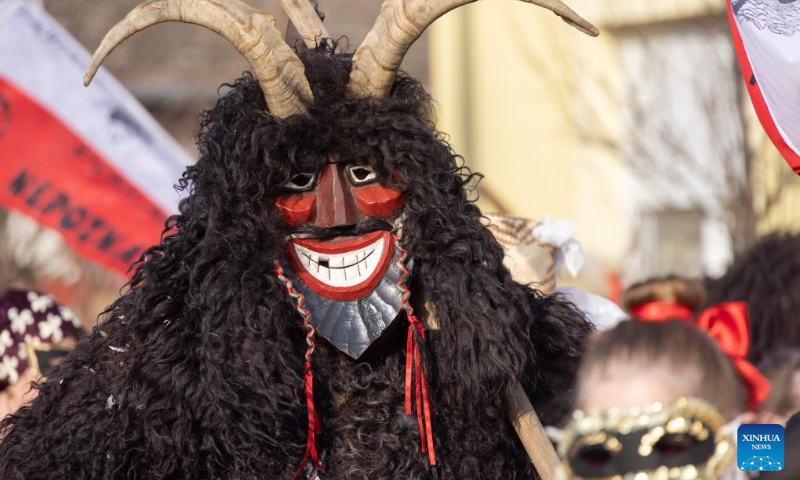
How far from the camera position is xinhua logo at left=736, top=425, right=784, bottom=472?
2.28 metres

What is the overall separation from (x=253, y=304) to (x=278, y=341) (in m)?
0.10

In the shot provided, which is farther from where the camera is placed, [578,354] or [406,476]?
[578,354]

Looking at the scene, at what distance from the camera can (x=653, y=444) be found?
200 centimetres

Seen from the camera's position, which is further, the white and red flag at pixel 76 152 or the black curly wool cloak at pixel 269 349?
the white and red flag at pixel 76 152

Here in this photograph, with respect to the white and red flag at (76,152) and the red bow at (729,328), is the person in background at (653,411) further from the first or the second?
the white and red flag at (76,152)

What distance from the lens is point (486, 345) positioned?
8.84ft

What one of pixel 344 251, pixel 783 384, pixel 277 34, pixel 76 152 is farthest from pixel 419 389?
pixel 76 152

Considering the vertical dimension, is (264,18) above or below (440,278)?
above

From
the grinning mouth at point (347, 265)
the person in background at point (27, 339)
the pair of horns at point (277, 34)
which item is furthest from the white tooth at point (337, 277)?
the person in background at point (27, 339)

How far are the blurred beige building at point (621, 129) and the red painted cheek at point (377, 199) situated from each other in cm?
173

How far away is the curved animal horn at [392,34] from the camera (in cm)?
271

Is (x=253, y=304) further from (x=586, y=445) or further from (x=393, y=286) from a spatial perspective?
(x=586, y=445)

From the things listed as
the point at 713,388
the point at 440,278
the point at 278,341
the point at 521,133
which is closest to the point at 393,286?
the point at 440,278

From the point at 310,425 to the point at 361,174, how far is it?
2.02 ft
